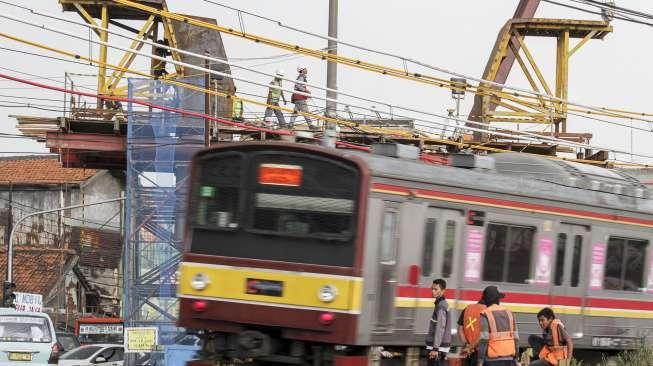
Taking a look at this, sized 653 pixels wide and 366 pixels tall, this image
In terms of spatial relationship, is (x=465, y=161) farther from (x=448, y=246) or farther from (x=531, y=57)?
(x=531, y=57)

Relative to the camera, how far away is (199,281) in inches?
603

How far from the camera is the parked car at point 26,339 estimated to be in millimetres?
21812

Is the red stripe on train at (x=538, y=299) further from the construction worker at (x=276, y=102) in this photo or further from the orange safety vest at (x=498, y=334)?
the construction worker at (x=276, y=102)

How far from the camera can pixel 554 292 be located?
1834cm

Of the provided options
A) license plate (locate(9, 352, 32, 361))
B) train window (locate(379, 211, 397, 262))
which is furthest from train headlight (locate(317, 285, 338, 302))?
license plate (locate(9, 352, 32, 361))

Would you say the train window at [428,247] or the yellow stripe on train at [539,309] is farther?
the train window at [428,247]

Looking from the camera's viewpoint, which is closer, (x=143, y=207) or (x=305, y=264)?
(x=305, y=264)

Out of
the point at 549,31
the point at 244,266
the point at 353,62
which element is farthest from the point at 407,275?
the point at 549,31

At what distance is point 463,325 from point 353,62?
759 centimetres

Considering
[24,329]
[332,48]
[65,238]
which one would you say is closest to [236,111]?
[332,48]

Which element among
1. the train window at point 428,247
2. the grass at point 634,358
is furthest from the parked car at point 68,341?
the train window at point 428,247

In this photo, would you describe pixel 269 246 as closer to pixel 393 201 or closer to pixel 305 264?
pixel 305 264

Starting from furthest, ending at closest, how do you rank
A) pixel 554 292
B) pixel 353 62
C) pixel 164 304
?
1. pixel 164 304
2. pixel 353 62
3. pixel 554 292

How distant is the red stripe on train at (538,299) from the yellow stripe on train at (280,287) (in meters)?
1.11
